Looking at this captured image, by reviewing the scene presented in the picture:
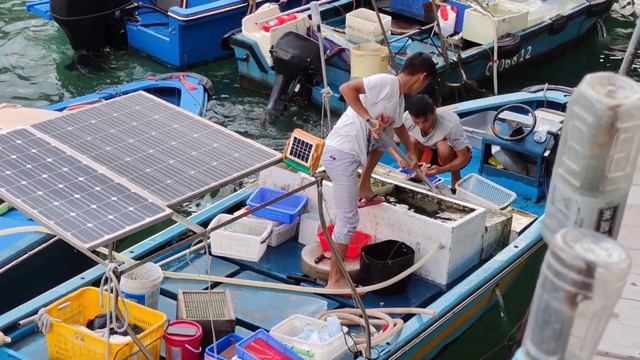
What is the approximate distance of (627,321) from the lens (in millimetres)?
4930

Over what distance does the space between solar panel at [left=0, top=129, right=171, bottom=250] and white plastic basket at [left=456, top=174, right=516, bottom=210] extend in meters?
3.37

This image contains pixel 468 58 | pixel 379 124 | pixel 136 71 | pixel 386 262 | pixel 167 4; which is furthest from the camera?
pixel 167 4

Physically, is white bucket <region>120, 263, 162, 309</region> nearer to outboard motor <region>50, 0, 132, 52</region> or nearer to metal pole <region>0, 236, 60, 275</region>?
metal pole <region>0, 236, 60, 275</region>

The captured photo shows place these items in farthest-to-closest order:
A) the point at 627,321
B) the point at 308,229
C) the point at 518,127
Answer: the point at 518,127, the point at 308,229, the point at 627,321

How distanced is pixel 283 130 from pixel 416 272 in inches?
170

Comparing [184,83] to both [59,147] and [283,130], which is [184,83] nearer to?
[283,130]

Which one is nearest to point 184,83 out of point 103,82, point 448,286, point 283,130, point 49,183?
point 283,130

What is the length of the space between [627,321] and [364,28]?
6.50 metres

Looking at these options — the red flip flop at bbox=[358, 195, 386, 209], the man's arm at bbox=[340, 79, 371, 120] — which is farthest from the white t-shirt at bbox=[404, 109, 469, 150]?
the man's arm at bbox=[340, 79, 371, 120]

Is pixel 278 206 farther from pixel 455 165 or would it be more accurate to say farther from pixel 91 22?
pixel 91 22

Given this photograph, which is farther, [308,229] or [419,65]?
[308,229]

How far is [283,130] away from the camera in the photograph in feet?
34.4

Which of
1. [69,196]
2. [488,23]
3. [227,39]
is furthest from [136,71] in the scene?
[69,196]

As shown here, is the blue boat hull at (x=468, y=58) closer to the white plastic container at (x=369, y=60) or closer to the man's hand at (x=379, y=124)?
the white plastic container at (x=369, y=60)
